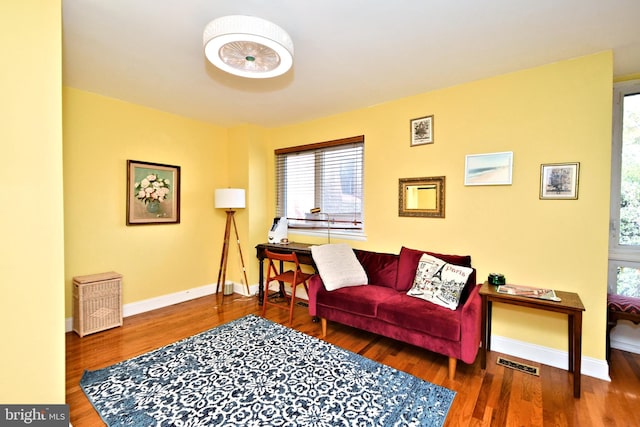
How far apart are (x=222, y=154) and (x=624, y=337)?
5.16 metres

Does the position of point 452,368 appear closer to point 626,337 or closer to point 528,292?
point 528,292

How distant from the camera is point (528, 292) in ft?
7.40

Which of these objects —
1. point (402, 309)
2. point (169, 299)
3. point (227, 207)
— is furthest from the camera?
point (227, 207)

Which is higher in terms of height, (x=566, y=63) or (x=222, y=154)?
(x=566, y=63)

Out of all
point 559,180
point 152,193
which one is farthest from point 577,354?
point 152,193

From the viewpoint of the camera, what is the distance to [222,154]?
4395mm

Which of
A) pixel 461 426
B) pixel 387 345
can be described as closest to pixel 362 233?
pixel 387 345

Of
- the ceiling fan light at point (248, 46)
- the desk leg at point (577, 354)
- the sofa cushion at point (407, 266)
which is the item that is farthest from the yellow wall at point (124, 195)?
the desk leg at point (577, 354)

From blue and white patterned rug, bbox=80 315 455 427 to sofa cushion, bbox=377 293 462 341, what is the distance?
14.5 inches

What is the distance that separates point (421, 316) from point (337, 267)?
3.20 ft

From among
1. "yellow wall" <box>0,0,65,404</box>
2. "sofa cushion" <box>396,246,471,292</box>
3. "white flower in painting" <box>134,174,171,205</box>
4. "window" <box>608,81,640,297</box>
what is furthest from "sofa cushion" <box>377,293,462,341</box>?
"white flower in painting" <box>134,174,171,205</box>

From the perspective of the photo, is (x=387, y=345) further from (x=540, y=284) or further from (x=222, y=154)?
(x=222, y=154)

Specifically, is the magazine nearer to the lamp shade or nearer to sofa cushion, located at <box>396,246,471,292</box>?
sofa cushion, located at <box>396,246,471,292</box>

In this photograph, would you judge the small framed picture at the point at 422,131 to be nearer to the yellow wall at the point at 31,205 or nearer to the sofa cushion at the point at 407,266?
the sofa cushion at the point at 407,266
